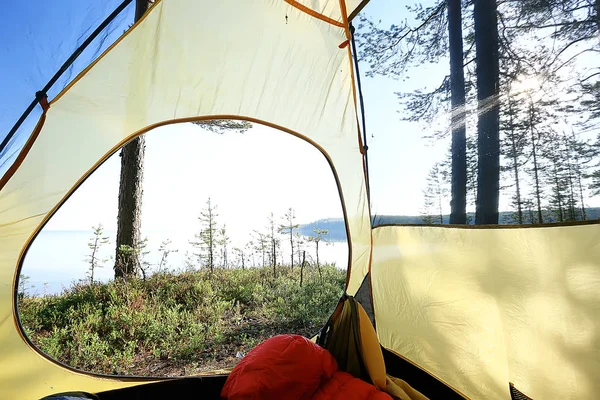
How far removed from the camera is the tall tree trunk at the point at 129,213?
3.71 meters

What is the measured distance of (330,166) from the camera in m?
2.01

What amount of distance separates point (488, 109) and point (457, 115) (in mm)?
160

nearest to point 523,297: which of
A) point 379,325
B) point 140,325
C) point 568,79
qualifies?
point 568,79

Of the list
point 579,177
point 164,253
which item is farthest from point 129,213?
point 579,177

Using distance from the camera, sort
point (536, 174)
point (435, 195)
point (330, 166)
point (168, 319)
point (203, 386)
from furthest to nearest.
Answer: point (168, 319) < point (330, 166) < point (203, 386) < point (435, 195) < point (536, 174)

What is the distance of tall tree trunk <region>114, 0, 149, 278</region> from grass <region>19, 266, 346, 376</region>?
0.68 ft

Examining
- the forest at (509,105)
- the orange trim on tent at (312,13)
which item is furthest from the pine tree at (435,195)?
the orange trim on tent at (312,13)

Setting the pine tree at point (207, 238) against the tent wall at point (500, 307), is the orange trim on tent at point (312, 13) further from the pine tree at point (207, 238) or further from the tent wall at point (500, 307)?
the pine tree at point (207, 238)

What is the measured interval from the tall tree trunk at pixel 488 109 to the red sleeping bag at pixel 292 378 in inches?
32.1

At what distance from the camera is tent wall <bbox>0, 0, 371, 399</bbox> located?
53.2 inches

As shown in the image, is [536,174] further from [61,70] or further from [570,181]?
[61,70]

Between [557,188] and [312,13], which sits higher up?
[312,13]

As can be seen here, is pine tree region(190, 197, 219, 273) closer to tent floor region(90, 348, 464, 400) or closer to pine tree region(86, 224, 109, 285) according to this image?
pine tree region(86, 224, 109, 285)

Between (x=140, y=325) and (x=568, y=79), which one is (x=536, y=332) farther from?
(x=140, y=325)
